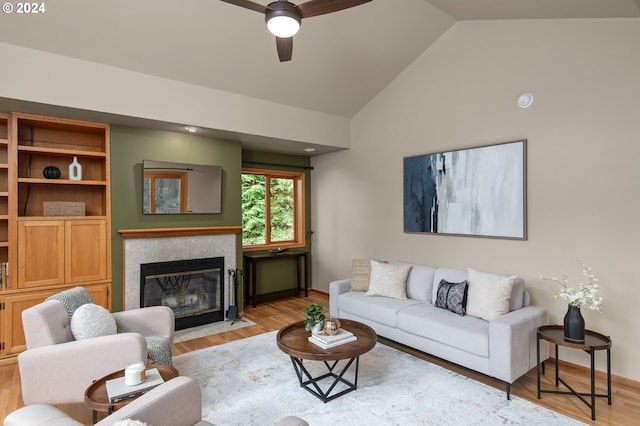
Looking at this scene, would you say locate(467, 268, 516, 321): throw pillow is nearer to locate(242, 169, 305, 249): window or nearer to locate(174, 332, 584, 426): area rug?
locate(174, 332, 584, 426): area rug

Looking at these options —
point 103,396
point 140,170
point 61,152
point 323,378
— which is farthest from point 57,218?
point 323,378

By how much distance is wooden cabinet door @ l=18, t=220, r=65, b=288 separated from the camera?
348 cm

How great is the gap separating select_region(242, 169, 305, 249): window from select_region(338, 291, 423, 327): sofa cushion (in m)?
2.25

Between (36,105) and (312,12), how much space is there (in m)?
2.85

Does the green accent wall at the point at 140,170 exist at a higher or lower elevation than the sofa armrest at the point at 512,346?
higher

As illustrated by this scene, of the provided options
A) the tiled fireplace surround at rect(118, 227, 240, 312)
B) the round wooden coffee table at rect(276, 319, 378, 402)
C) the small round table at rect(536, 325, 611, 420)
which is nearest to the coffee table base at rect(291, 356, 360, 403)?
the round wooden coffee table at rect(276, 319, 378, 402)

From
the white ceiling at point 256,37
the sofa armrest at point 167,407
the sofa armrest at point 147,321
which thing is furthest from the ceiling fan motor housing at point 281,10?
the sofa armrest at point 147,321

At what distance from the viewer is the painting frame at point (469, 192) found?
11.9ft

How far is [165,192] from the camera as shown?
4.34 m

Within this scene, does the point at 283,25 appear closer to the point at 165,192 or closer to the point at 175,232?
the point at 165,192

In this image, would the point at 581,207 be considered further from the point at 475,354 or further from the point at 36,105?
the point at 36,105

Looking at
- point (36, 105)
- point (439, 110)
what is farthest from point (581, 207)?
point (36, 105)

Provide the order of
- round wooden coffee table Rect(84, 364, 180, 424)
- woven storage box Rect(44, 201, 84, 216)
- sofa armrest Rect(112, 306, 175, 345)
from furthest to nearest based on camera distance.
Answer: woven storage box Rect(44, 201, 84, 216) → sofa armrest Rect(112, 306, 175, 345) → round wooden coffee table Rect(84, 364, 180, 424)

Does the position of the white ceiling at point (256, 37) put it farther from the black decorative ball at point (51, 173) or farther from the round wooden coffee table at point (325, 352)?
the round wooden coffee table at point (325, 352)
